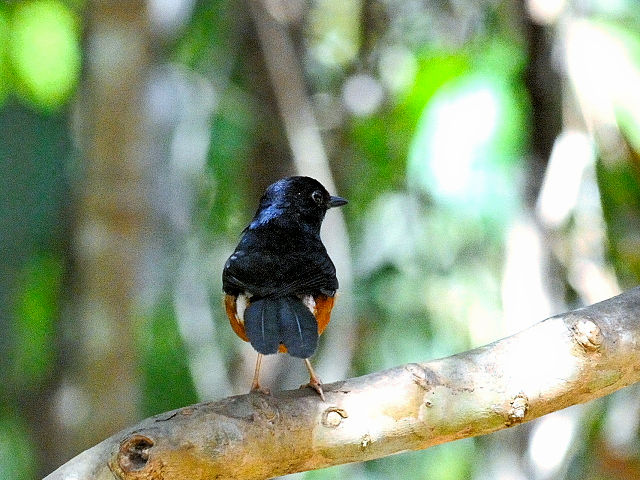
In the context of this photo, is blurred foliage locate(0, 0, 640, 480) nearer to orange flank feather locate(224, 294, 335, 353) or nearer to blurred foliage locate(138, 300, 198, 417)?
blurred foliage locate(138, 300, 198, 417)

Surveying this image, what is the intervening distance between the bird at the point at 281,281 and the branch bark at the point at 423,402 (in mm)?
97

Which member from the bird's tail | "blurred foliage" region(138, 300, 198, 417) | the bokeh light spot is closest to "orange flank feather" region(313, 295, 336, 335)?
the bird's tail

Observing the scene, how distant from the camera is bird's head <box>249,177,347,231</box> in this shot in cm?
304

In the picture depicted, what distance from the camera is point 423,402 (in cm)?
220

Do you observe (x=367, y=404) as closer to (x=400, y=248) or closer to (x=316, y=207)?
(x=316, y=207)

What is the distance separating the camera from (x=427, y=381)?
2219mm

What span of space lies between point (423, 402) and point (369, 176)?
4094mm

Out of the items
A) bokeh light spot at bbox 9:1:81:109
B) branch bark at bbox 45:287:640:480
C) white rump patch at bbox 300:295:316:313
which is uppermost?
bokeh light spot at bbox 9:1:81:109

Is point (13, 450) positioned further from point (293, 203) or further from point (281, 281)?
point (281, 281)

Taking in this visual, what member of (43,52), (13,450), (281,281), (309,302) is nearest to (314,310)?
(309,302)

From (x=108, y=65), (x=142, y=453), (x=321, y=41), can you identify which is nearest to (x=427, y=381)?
(x=142, y=453)

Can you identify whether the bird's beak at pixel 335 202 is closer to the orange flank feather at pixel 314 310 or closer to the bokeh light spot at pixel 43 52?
the orange flank feather at pixel 314 310

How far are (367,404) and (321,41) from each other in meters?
4.91

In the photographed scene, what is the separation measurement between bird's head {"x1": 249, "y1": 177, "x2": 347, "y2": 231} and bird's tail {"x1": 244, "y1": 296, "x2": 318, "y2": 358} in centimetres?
49
